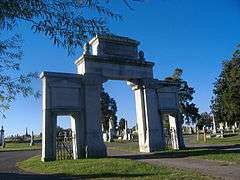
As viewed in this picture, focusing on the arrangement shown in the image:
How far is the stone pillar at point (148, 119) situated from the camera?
78.8 ft

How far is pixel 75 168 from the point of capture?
1471cm

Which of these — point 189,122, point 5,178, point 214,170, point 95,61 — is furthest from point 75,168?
point 189,122

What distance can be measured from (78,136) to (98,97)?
2837 millimetres

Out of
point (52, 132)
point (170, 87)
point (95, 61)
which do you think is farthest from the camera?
point (170, 87)

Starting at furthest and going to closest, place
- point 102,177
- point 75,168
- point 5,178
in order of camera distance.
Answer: point 75,168 → point 5,178 → point 102,177

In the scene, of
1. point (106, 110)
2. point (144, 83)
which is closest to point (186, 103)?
point (106, 110)

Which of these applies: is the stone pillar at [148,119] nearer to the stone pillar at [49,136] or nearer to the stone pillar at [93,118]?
the stone pillar at [93,118]

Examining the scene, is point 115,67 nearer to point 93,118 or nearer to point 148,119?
point 93,118

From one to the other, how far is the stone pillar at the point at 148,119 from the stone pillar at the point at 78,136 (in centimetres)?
487

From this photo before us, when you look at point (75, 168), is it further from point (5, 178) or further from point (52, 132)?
point (52, 132)

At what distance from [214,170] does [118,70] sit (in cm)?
1234

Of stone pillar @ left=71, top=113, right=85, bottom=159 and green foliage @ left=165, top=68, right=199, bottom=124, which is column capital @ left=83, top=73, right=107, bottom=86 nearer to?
stone pillar @ left=71, top=113, right=85, bottom=159

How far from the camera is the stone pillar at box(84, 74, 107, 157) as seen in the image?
2133 cm

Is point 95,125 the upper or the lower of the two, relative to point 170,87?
lower
